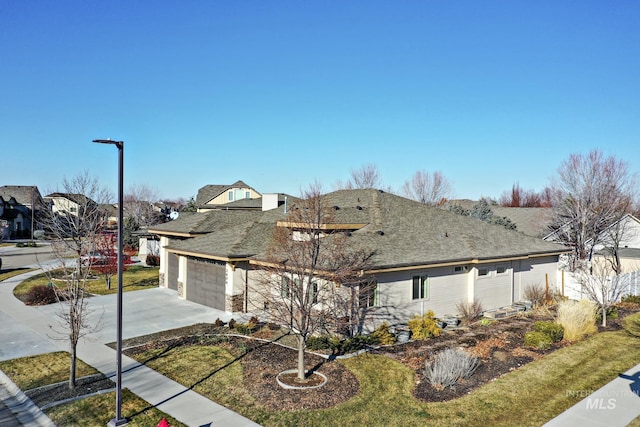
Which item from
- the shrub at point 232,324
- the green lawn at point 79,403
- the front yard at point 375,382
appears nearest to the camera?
the green lawn at point 79,403

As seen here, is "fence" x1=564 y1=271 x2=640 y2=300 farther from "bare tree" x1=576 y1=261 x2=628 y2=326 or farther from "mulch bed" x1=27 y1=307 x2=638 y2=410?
"mulch bed" x1=27 y1=307 x2=638 y2=410

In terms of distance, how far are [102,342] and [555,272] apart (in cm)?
2337

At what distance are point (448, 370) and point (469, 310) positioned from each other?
828 cm

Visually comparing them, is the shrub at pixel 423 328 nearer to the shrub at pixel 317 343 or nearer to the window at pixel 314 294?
the shrub at pixel 317 343

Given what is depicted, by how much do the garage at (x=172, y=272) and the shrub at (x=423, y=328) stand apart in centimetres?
1505

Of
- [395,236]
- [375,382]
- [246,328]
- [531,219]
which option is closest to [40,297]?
[246,328]

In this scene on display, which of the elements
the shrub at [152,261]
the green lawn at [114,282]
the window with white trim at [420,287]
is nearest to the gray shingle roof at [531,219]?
the window with white trim at [420,287]

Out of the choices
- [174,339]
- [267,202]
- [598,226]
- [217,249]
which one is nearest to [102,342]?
[174,339]

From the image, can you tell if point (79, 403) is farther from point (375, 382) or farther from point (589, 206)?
point (589, 206)

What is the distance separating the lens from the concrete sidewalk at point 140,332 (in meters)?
10.5

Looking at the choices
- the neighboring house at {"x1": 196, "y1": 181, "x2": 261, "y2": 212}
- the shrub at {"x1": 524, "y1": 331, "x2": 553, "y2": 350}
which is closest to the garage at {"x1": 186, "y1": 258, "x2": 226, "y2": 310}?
the shrub at {"x1": 524, "y1": 331, "x2": 553, "y2": 350}

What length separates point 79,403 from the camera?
1097 centimetres

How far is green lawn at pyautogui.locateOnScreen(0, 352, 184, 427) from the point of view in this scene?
1006cm

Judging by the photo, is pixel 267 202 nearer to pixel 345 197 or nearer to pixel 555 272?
pixel 345 197
